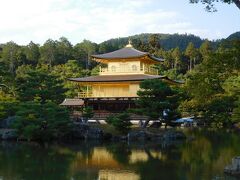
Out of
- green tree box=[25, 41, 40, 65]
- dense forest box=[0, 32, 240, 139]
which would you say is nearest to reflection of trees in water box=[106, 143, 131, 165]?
dense forest box=[0, 32, 240, 139]

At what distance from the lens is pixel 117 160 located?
19938mm

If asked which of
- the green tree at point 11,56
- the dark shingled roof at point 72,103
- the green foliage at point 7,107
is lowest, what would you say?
the dark shingled roof at point 72,103

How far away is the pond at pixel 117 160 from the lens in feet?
53.1

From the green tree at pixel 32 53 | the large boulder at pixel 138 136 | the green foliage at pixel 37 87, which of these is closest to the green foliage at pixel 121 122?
the large boulder at pixel 138 136

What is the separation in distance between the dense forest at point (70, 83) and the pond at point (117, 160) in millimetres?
1962

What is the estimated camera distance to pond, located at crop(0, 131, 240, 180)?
637 inches

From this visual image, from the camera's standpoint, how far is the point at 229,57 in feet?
41.8

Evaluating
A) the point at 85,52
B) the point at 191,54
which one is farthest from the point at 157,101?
the point at 85,52

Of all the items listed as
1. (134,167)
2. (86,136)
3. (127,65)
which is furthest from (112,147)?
(127,65)

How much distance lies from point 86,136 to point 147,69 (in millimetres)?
12574

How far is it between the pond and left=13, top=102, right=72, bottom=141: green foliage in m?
0.87

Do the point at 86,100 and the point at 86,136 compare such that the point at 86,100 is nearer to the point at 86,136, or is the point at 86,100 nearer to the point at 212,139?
the point at 86,136

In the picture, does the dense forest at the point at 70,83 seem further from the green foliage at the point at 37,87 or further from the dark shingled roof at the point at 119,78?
the dark shingled roof at the point at 119,78

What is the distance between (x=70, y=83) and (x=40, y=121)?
26652 mm
